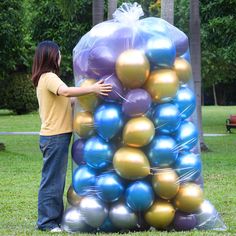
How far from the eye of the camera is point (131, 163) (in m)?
6.42

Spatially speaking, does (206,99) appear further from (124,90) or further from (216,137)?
(124,90)

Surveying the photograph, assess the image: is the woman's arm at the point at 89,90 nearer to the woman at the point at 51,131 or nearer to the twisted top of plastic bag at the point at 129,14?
the woman at the point at 51,131

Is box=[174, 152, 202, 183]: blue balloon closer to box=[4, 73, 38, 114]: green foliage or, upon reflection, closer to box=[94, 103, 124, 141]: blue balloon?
box=[94, 103, 124, 141]: blue balloon

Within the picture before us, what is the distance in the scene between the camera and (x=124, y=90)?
21.8 feet

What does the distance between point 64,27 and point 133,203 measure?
828 inches

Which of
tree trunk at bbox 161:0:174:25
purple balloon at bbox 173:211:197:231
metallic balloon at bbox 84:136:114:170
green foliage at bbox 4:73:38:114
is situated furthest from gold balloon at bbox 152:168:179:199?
green foliage at bbox 4:73:38:114

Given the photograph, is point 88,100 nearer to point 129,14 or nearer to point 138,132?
point 138,132

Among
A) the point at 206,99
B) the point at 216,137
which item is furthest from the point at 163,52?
the point at 206,99

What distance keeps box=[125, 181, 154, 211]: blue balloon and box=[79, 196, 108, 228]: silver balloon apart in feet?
0.88

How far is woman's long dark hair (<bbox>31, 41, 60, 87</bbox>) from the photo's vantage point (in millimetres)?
6781

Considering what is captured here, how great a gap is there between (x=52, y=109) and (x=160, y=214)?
155 centimetres

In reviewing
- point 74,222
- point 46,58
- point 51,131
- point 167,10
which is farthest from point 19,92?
point 74,222

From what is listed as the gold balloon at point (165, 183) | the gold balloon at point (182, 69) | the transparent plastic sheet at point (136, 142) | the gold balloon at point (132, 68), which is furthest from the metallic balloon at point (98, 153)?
the gold balloon at point (182, 69)

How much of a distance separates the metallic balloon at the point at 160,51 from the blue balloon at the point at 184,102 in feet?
1.13
